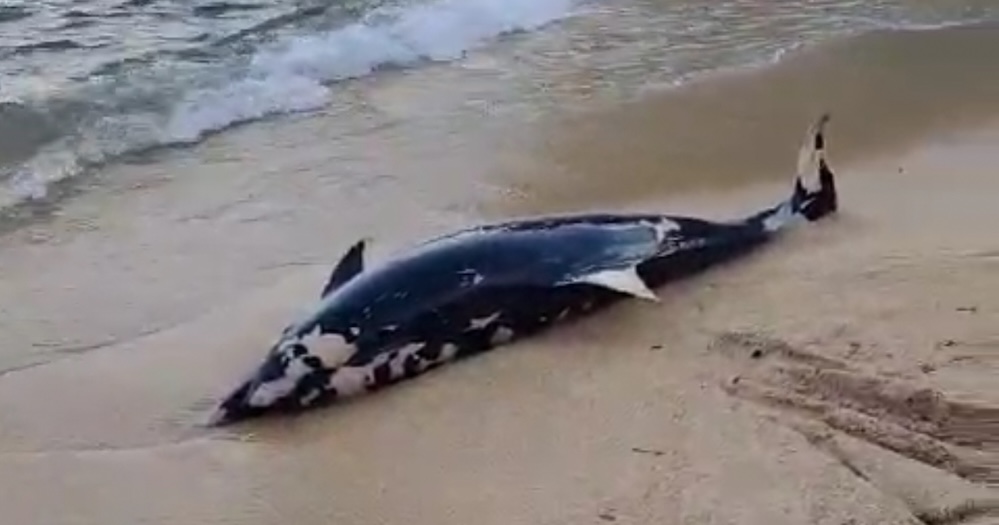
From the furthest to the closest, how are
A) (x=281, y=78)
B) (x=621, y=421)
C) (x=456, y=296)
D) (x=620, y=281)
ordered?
(x=281, y=78) < (x=620, y=281) < (x=456, y=296) < (x=621, y=421)

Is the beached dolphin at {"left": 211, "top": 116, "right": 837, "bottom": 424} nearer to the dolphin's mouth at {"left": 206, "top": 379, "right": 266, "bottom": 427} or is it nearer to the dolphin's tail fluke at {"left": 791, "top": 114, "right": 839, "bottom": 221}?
the dolphin's mouth at {"left": 206, "top": 379, "right": 266, "bottom": 427}

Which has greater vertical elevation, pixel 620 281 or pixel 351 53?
pixel 620 281

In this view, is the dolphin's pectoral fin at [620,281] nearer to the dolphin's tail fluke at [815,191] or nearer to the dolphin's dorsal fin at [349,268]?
the dolphin's dorsal fin at [349,268]

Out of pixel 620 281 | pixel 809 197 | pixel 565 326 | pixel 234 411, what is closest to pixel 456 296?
pixel 565 326

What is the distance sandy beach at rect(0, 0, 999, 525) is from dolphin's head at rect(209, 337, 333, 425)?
61mm

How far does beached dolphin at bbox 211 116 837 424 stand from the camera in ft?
14.5

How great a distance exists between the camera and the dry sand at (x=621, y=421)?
3.60 meters

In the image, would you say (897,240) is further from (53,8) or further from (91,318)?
(53,8)

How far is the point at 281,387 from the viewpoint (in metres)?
4.37

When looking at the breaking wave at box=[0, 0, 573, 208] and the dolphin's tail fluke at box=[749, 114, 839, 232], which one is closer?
the dolphin's tail fluke at box=[749, 114, 839, 232]

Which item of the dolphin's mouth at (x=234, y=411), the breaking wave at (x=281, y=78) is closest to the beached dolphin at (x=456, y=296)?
the dolphin's mouth at (x=234, y=411)

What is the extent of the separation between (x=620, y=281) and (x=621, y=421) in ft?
2.64

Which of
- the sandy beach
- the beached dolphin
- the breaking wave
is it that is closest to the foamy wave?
the breaking wave

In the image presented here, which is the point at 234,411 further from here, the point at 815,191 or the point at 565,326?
the point at 815,191
